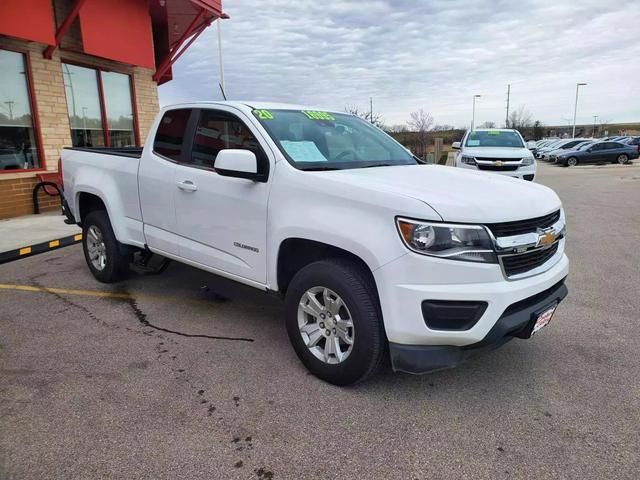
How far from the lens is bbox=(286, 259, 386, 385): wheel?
3.01 metres

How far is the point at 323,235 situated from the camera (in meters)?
3.15

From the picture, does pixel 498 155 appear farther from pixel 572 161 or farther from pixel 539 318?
pixel 572 161

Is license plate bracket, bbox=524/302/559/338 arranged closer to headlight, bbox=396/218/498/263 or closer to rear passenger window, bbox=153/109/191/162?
headlight, bbox=396/218/498/263

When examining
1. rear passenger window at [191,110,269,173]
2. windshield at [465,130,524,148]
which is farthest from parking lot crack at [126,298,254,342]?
windshield at [465,130,524,148]

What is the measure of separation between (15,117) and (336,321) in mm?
9553

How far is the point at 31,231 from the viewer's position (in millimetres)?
8367

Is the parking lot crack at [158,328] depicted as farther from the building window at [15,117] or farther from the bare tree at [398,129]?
the bare tree at [398,129]

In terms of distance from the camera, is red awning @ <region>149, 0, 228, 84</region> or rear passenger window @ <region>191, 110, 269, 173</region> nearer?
rear passenger window @ <region>191, 110, 269, 173</region>

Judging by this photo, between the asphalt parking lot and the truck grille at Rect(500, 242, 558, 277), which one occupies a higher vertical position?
the truck grille at Rect(500, 242, 558, 277)

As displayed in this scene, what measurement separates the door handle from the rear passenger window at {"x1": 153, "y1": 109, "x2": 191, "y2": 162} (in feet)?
1.00

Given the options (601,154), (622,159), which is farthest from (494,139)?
(622,159)

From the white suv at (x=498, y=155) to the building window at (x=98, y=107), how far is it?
28.9ft

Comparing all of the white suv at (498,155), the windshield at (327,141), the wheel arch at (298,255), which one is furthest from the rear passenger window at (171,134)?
the white suv at (498,155)

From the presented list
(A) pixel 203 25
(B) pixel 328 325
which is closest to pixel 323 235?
(B) pixel 328 325
